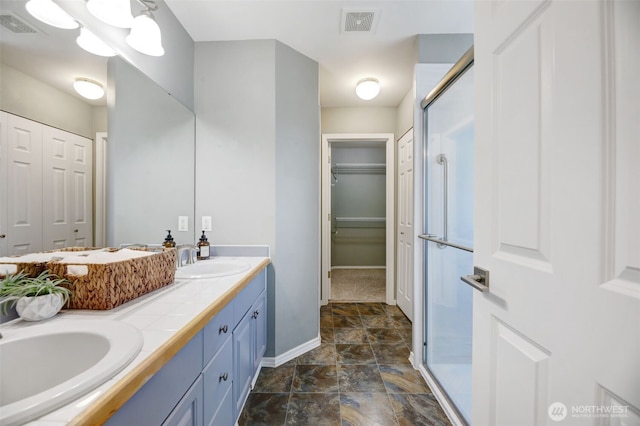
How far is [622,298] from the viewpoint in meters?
0.43

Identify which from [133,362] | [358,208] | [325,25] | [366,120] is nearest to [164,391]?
[133,362]

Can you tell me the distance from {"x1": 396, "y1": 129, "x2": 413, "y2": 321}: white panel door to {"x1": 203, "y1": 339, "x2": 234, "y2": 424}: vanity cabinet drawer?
6.48 feet

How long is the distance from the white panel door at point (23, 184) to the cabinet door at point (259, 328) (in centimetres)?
102

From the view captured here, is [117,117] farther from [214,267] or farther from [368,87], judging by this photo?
[368,87]

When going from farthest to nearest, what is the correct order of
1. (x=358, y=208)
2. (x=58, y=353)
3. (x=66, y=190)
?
1. (x=358, y=208)
2. (x=66, y=190)
3. (x=58, y=353)

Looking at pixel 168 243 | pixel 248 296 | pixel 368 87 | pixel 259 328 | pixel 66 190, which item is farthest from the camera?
pixel 368 87

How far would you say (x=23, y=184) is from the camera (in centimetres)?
81

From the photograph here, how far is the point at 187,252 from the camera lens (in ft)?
5.51

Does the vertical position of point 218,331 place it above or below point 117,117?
below

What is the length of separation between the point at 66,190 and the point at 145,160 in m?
0.62

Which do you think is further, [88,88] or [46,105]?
[88,88]

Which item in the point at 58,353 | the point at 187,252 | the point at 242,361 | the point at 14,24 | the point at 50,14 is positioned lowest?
the point at 242,361

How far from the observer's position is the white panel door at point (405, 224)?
269 cm

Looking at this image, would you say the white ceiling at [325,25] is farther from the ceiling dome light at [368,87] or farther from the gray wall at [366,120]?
the gray wall at [366,120]
